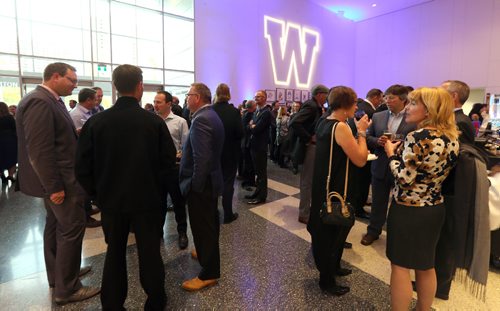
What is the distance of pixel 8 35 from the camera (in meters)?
7.67

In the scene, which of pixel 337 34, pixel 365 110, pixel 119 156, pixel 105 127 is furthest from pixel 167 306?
pixel 337 34

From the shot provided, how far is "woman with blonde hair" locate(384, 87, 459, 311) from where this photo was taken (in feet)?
4.84

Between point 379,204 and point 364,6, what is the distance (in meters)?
12.1

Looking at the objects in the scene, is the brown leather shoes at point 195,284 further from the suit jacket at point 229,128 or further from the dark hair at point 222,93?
the dark hair at point 222,93

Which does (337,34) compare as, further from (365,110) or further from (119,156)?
(119,156)

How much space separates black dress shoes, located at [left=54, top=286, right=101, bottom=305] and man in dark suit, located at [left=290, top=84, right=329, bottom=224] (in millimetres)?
2283

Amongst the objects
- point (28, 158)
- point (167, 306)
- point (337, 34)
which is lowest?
point (167, 306)

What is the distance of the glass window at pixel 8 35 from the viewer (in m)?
7.57

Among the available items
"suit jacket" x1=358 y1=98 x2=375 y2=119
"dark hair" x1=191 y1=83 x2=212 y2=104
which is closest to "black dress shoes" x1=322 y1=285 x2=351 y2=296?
"dark hair" x1=191 y1=83 x2=212 y2=104

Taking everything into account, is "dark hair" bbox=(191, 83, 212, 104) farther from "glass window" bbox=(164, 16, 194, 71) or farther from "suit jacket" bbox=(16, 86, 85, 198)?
"glass window" bbox=(164, 16, 194, 71)

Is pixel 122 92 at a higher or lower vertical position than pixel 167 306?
higher

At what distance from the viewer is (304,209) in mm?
3500

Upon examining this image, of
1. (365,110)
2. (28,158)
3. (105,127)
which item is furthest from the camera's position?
(365,110)

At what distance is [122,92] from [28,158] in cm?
87
